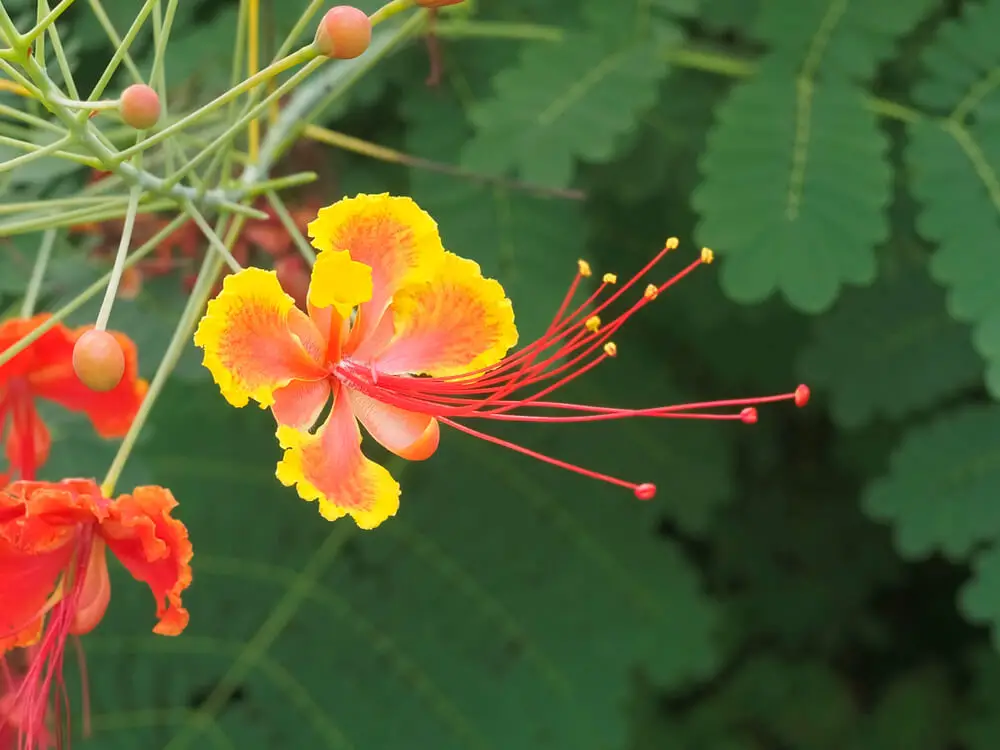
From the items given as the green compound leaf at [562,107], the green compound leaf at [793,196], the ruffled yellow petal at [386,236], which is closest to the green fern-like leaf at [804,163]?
the green compound leaf at [793,196]

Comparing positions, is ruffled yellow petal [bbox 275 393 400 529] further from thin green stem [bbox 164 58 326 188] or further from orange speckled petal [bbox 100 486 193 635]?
thin green stem [bbox 164 58 326 188]

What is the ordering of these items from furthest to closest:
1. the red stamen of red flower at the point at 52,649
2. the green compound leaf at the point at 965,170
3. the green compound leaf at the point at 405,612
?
the green compound leaf at the point at 405,612 < the green compound leaf at the point at 965,170 < the red stamen of red flower at the point at 52,649

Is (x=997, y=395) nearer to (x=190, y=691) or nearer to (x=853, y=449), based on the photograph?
(x=853, y=449)

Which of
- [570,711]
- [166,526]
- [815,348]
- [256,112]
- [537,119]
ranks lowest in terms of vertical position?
[570,711]

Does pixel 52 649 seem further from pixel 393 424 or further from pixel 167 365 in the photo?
pixel 393 424

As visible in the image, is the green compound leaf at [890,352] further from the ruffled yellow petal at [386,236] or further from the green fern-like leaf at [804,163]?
the ruffled yellow petal at [386,236]

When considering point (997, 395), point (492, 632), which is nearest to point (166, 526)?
point (997, 395)

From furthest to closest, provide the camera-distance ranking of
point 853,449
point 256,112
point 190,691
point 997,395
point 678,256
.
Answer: point 853,449, point 678,256, point 190,691, point 997,395, point 256,112
